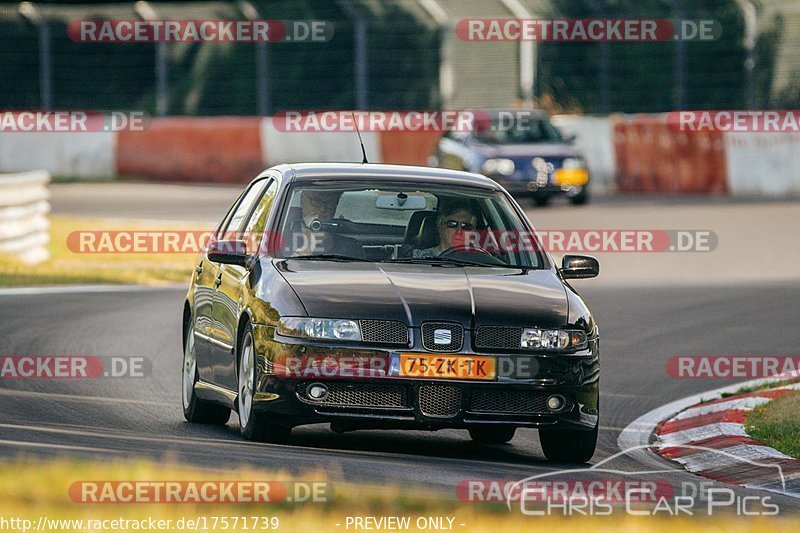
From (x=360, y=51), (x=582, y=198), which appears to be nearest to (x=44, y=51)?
(x=360, y=51)

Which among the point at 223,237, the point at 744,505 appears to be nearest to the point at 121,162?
the point at 223,237

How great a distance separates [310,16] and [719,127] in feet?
42.5

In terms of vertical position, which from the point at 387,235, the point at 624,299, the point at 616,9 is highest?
the point at 616,9

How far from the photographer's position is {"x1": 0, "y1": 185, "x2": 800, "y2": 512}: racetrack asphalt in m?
8.56

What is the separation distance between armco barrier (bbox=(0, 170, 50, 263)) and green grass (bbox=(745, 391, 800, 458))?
446 inches

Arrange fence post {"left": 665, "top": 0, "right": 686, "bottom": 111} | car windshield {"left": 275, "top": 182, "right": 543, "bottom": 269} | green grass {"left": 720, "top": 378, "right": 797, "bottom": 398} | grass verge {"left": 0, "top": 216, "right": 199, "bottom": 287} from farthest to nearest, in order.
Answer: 1. fence post {"left": 665, "top": 0, "right": 686, "bottom": 111}
2. grass verge {"left": 0, "top": 216, "right": 199, "bottom": 287}
3. green grass {"left": 720, "top": 378, "right": 797, "bottom": 398}
4. car windshield {"left": 275, "top": 182, "right": 543, "bottom": 269}

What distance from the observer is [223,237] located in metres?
10.9

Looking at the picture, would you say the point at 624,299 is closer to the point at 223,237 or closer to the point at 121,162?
the point at 223,237

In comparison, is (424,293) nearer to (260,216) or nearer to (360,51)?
(260,216)

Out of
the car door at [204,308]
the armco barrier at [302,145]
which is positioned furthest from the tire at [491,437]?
the armco barrier at [302,145]

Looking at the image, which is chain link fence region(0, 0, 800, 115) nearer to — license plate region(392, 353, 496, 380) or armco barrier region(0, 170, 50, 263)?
armco barrier region(0, 170, 50, 263)

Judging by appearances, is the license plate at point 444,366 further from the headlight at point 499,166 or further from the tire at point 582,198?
Answer: the tire at point 582,198

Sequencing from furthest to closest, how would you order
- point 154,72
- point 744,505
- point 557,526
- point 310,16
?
point 310,16, point 154,72, point 744,505, point 557,526

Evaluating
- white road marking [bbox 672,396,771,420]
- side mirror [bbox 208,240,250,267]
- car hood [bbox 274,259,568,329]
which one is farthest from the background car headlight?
side mirror [bbox 208,240,250,267]
